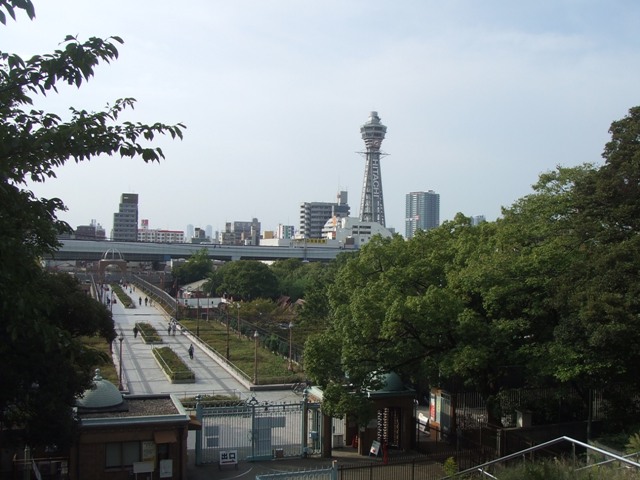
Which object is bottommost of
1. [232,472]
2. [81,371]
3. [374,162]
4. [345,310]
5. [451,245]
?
[232,472]

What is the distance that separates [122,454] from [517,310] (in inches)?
465

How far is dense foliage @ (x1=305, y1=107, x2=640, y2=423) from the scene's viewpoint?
672 inches

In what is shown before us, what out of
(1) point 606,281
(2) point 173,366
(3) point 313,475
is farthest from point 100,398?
(2) point 173,366

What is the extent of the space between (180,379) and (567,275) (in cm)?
2063

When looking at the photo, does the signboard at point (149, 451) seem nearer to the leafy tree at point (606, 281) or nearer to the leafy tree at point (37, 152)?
the leafy tree at point (37, 152)

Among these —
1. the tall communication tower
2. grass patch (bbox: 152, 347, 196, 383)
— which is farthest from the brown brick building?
the tall communication tower

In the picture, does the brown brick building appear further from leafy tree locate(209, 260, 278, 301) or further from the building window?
leafy tree locate(209, 260, 278, 301)

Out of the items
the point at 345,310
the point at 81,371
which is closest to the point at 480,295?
the point at 345,310

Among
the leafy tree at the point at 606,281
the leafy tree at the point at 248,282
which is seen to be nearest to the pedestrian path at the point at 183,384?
the leafy tree at the point at 606,281

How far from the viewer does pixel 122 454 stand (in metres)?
17.2

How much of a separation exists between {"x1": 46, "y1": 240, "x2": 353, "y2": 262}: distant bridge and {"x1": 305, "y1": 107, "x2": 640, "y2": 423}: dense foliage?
94.6 meters

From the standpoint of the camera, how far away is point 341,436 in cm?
2145

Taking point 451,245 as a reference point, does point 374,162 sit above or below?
above

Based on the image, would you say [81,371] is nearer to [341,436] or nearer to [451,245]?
[341,436]
